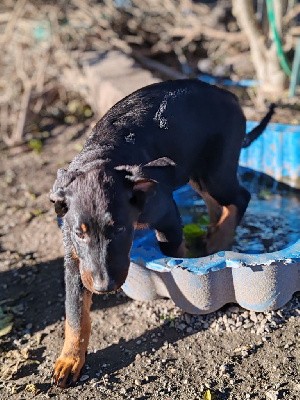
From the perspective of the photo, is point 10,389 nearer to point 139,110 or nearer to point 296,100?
point 139,110

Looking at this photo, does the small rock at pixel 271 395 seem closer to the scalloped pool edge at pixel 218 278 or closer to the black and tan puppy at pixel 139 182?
the scalloped pool edge at pixel 218 278

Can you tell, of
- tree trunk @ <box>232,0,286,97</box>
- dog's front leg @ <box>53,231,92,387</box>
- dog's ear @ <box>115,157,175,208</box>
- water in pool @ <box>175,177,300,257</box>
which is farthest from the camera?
tree trunk @ <box>232,0,286,97</box>

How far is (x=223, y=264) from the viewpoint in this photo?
3.65 m

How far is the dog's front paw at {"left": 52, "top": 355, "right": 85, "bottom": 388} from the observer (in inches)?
143

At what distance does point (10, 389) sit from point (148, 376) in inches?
32.8

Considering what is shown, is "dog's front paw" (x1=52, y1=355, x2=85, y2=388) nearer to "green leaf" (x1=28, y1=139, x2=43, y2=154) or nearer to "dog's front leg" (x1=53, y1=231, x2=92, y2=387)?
"dog's front leg" (x1=53, y1=231, x2=92, y2=387)

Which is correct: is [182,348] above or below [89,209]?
below

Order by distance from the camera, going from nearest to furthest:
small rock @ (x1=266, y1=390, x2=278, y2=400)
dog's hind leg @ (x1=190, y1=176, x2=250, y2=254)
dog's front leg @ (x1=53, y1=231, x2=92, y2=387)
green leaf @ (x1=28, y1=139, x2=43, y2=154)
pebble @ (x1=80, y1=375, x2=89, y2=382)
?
1. small rock @ (x1=266, y1=390, x2=278, y2=400)
2. dog's front leg @ (x1=53, y1=231, x2=92, y2=387)
3. pebble @ (x1=80, y1=375, x2=89, y2=382)
4. dog's hind leg @ (x1=190, y1=176, x2=250, y2=254)
5. green leaf @ (x1=28, y1=139, x2=43, y2=154)

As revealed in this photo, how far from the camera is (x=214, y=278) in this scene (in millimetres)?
3809

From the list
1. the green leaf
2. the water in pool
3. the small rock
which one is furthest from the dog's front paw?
the green leaf

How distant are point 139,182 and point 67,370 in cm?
129

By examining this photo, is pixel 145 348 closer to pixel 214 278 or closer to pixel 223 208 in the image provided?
pixel 214 278

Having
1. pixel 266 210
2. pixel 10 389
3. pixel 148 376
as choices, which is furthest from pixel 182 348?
pixel 266 210

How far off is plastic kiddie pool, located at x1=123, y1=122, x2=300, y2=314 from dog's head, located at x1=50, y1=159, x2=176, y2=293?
0.66 meters
